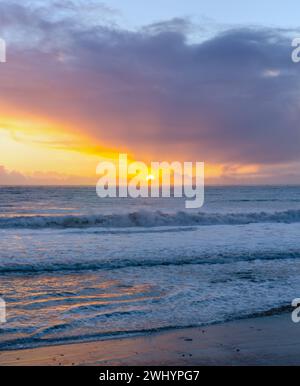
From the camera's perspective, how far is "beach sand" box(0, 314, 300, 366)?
6223 mm

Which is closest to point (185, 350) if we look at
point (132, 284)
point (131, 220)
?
point (132, 284)

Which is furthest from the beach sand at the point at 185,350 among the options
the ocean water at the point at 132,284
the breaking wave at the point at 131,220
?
the breaking wave at the point at 131,220

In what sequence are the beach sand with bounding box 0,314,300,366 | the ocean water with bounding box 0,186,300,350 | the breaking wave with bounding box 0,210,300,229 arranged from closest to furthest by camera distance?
the beach sand with bounding box 0,314,300,366, the ocean water with bounding box 0,186,300,350, the breaking wave with bounding box 0,210,300,229

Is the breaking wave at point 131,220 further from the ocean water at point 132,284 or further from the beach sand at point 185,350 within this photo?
the beach sand at point 185,350

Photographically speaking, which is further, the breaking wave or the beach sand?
the breaking wave

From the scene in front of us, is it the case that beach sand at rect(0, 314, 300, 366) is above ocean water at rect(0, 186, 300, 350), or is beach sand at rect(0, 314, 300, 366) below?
below

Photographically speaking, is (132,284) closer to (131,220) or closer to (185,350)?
(185,350)

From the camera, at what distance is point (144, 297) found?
994 centimetres

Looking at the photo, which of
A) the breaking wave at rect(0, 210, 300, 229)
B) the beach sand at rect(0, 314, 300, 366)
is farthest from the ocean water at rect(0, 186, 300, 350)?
the breaking wave at rect(0, 210, 300, 229)

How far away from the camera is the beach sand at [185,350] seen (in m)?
6.22

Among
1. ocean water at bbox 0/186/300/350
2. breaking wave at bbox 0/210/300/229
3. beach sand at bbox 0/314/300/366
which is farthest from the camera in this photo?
breaking wave at bbox 0/210/300/229

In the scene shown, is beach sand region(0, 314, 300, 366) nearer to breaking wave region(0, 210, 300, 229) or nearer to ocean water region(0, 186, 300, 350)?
ocean water region(0, 186, 300, 350)
